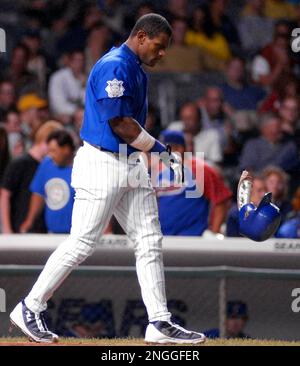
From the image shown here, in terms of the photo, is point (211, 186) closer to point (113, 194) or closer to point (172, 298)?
point (172, 298)

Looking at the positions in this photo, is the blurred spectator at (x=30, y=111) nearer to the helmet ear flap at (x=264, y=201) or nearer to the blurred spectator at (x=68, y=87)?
the blurred spectator at (x=68, y=87)

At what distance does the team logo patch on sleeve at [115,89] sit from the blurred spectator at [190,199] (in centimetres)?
313

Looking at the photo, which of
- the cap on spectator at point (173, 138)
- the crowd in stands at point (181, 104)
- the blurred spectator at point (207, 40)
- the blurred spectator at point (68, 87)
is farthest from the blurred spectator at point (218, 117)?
the cap on spectator at point (173, 138)

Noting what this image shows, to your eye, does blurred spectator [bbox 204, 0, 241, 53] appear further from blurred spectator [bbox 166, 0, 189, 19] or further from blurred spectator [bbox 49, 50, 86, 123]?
blurred spectator [bbox 49, 50, 86, 123]

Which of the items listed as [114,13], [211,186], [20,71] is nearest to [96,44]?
[20,71]

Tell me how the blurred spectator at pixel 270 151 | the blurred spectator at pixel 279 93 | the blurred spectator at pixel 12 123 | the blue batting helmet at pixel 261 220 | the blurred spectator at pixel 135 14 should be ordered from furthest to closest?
1. the blurred spectator at pixel 135 14
2. the blurred spectator at pixel 279 93
3. the blurred spectator at pixel 270 151
4. the blurred spectator at pixel 12 123
5. the blue batting helmet at pixel 261 220

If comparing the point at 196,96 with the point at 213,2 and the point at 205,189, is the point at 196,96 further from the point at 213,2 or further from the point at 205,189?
the point at 205,189

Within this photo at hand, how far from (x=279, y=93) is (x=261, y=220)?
729 cm

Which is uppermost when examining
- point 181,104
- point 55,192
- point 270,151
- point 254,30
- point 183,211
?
point 254,30

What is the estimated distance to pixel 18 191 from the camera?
11.7m

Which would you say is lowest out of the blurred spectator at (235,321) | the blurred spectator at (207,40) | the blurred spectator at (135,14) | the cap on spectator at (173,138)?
the blurred spectator at (235,321)

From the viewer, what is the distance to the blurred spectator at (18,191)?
1157cm

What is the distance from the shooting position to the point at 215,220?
11.2 meters

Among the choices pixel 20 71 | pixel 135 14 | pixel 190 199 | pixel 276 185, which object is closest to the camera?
pixel 190 199
